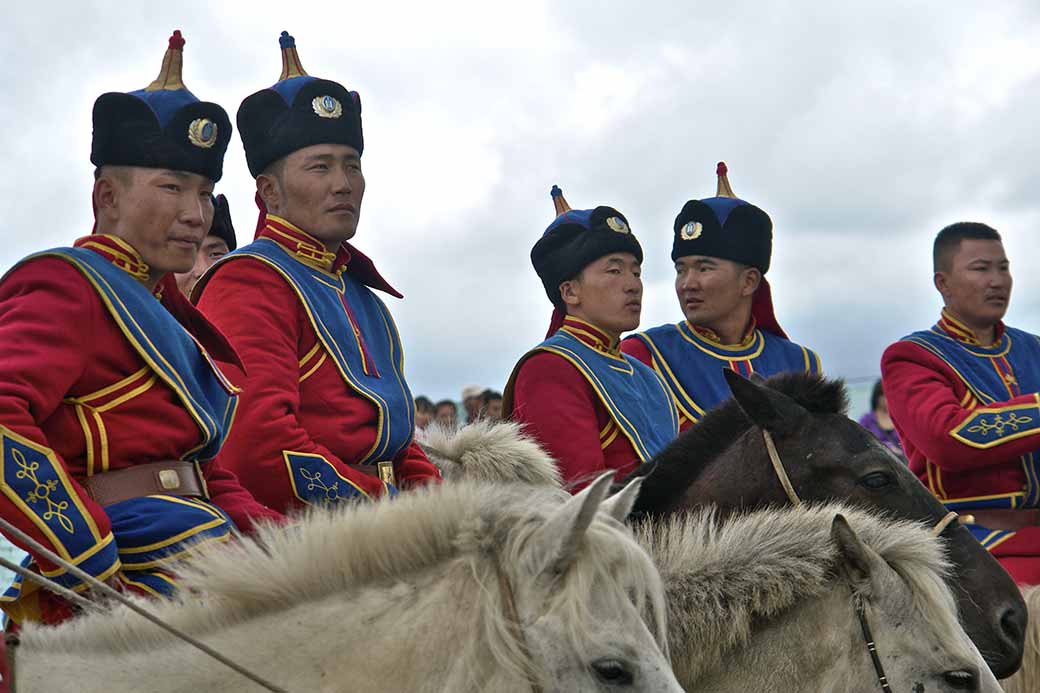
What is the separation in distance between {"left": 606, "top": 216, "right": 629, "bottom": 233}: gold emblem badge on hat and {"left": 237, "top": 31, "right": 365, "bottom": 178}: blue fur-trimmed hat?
5.06 ft

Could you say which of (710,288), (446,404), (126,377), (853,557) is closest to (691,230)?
(710,288)

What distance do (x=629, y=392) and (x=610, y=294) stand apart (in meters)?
0.49

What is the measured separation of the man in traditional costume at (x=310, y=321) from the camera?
425 cm

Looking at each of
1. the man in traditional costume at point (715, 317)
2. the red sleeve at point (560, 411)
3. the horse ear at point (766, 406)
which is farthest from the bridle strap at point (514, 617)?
the man in traditional costume at point (715, 317)

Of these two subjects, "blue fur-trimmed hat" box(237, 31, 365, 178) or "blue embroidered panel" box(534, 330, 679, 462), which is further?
"blue embroidered panel" box(534, 330, 679, 462)

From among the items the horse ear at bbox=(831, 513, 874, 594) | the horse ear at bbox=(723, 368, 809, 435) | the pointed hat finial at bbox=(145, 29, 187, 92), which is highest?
the pointed hat finial at bbox=(145, 29, 187, 92)

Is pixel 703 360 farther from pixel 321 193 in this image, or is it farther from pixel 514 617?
pixel 514 617

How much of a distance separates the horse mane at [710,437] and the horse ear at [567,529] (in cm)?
216

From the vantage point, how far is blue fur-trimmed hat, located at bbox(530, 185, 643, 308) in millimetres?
6148

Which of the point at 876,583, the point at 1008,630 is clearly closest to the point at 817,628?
the point at 876,583

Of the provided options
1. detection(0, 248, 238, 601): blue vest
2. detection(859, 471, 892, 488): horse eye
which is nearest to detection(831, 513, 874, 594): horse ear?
detection(859, 471, 892, 488): horse eye

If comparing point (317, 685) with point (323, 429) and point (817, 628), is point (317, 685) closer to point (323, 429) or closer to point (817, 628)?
point (817, 628)

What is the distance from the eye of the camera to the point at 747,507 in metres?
4.50

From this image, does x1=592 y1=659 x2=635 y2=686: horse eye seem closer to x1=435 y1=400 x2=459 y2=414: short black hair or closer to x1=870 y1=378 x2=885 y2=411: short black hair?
x1=870 y1=378 x2=885 y2=411: short black hair
